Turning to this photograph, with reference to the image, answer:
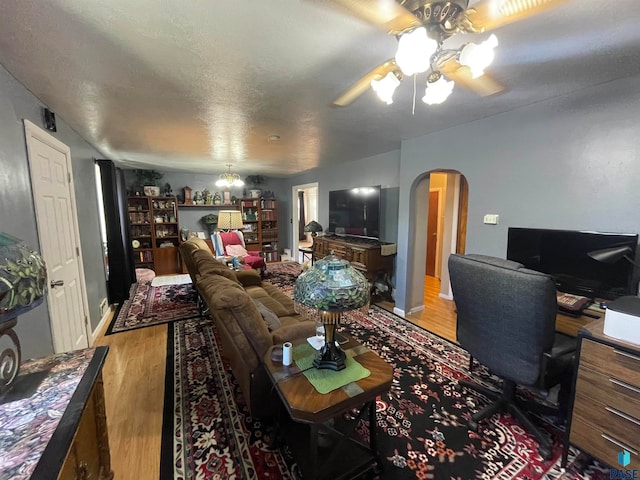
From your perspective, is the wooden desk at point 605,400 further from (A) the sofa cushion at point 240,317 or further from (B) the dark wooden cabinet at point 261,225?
(B) the dark wooden cabinet at point 261,225

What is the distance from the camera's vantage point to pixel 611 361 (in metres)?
1.33

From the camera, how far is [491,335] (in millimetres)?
1689

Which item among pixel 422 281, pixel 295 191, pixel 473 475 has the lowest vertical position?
pixel 473 475

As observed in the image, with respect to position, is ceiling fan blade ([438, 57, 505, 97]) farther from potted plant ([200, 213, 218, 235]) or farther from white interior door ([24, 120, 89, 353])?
potted plant ([200, 213, 218, 235])

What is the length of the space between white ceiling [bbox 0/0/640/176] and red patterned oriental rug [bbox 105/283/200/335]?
2.30m

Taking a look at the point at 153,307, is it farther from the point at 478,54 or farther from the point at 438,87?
the point at 478,54

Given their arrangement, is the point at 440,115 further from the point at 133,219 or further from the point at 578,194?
the point at 133,219

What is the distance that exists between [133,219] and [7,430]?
19.5ft

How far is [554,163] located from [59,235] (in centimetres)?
421

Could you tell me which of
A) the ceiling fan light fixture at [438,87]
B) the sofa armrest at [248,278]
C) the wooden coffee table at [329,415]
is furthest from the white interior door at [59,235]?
the ceiling fan light fixture at [438,87]

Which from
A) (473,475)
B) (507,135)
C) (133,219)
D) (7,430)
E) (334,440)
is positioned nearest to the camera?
(7,430)

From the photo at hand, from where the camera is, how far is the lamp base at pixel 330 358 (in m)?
1.46

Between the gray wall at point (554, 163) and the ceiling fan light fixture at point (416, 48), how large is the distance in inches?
76.6

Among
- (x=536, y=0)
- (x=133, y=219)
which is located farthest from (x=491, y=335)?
(x=133, y=219)
